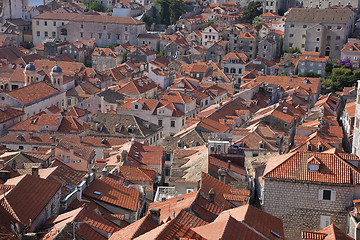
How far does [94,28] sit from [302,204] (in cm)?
8788

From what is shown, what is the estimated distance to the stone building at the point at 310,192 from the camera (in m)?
30.1

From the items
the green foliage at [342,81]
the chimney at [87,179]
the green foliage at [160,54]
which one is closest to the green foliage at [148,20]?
the green foliage at [160,54]

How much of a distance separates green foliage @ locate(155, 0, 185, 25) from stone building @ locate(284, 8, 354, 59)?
97.7ft

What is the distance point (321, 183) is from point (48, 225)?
1272cm

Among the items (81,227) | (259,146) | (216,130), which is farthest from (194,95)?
(81,227)

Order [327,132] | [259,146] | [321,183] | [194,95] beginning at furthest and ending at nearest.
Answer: [194,95], [327,132], [259,146], [321,183]

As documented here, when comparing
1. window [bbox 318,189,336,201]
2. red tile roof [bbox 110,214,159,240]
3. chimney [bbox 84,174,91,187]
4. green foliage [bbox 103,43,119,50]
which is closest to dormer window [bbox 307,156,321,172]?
window [bbox 318,189,336,201]

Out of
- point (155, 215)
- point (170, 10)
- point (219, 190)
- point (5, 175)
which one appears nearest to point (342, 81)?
point (170, 10)

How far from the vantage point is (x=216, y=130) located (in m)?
55.6

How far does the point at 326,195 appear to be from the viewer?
3027 cm

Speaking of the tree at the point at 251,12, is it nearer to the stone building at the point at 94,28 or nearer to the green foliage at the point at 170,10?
the green foliage at the point at 170,10

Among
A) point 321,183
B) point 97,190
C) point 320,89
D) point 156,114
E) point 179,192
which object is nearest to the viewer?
point 321,183

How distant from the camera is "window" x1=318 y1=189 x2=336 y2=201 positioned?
99.0 feet

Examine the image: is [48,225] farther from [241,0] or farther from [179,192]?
[241,0]
